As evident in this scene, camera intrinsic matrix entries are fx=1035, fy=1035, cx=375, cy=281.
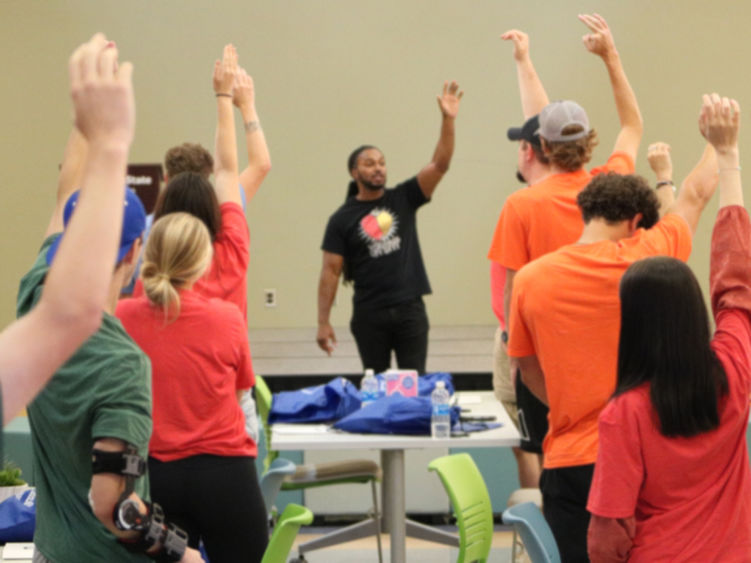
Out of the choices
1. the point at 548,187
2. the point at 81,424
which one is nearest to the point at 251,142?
the point at 548,187

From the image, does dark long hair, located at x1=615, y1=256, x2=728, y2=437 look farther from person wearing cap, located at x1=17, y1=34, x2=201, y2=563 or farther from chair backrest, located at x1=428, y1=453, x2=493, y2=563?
chair backrest, located at x1=428, y1=453, x2=493, y2=563

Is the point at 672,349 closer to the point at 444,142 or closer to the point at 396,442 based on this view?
the point at 396,442

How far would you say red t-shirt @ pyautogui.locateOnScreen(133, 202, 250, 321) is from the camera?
310cm

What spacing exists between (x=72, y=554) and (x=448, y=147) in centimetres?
415

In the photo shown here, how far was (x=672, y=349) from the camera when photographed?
197cm

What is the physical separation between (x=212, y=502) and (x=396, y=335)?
348 centimetres

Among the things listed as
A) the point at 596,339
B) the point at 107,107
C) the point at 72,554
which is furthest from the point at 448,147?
the point at 107,107

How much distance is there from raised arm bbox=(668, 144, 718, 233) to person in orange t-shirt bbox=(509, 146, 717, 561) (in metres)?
0.24

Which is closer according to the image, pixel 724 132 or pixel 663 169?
pixel 724 132

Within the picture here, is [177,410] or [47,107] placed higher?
[47,107]

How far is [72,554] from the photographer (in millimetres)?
1918

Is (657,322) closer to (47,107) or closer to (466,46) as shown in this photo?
(466,46)

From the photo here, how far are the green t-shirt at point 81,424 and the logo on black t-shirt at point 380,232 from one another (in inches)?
162

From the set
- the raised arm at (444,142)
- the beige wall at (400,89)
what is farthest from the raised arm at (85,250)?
the beige wall at (400,89)
